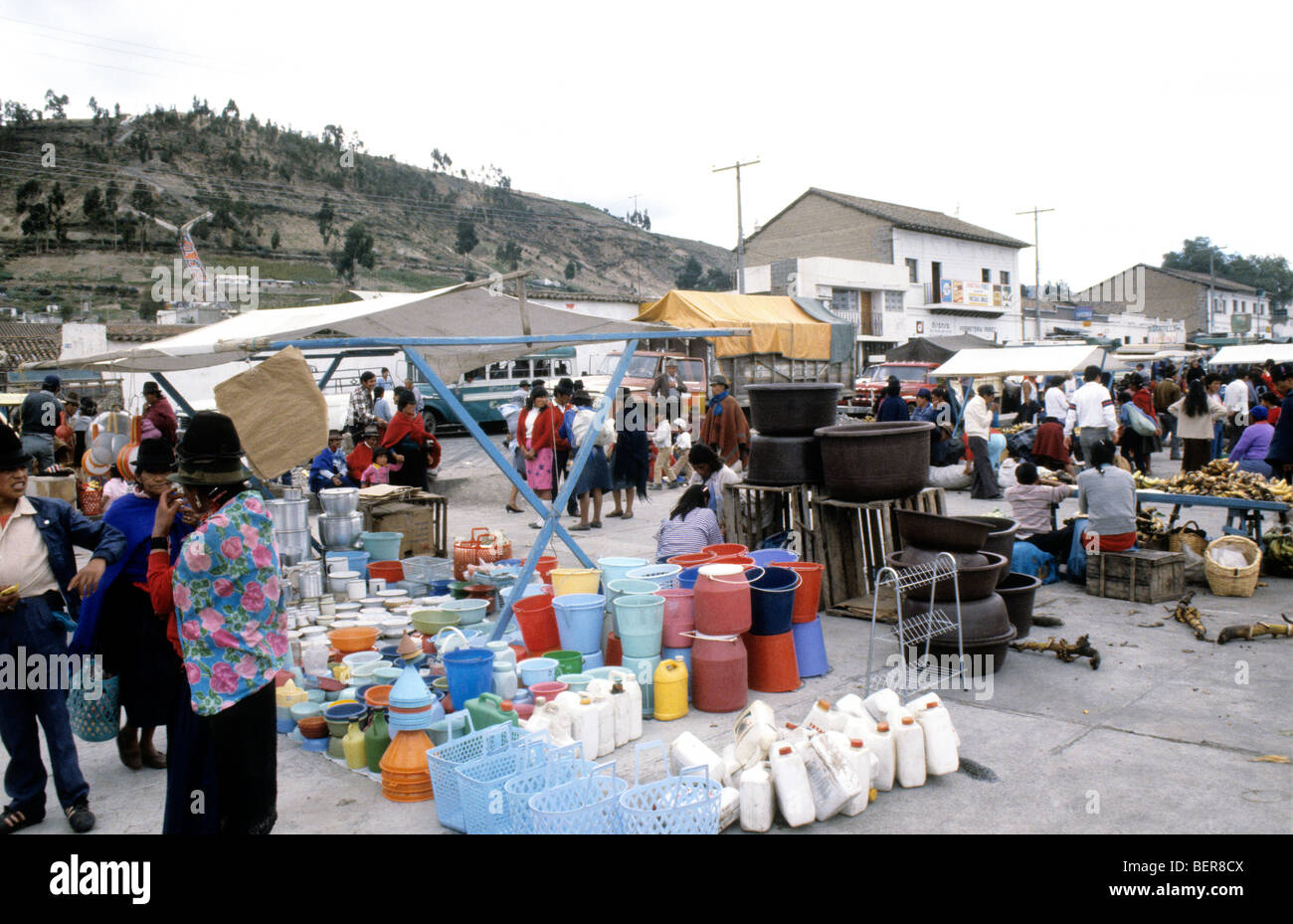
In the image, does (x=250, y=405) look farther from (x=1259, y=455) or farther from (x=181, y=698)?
(x=1259, y=455)

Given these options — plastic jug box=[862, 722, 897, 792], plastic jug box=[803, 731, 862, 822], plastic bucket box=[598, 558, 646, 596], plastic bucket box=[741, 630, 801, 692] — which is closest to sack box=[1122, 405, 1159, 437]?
plastic bucket box=[598, 558, 646, 596]

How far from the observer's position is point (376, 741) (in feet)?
14.7

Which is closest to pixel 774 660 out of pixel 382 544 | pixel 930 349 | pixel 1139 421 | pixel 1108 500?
pixel 1108 500

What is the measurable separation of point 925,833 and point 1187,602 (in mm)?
4378

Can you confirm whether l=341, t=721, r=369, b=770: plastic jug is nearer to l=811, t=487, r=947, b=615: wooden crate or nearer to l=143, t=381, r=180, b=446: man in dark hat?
l=143, t=381, r=180, b=446: man in dark hat

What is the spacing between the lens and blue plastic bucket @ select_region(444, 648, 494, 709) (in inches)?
189

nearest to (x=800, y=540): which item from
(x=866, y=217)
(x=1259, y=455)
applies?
(x=1259, y=455)

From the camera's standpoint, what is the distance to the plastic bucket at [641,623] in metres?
5.20

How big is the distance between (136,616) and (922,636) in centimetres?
419

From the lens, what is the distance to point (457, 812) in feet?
12.6

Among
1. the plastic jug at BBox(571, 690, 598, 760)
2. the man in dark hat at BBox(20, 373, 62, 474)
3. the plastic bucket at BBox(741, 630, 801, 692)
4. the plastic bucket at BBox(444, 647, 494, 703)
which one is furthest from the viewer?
the man in dark hat at BBox(20, 373, 62, 474)

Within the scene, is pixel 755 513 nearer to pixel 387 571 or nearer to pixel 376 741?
pixel 387 571

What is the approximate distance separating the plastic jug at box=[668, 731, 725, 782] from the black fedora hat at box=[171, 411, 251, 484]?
2207 mm

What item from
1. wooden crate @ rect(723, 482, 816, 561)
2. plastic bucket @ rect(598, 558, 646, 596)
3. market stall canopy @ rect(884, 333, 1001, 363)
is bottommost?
plastic bucket @ rect(598, 558, 646, 596)
